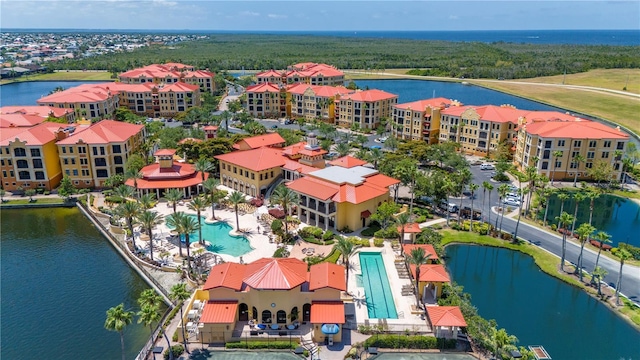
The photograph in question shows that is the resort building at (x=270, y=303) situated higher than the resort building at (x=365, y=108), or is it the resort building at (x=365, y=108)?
the resort building at (x=365, y=108)

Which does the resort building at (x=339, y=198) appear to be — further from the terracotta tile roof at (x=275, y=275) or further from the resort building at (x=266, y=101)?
the resort building at (x=266, y=101)

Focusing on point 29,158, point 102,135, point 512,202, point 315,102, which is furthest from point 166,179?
point 315,102

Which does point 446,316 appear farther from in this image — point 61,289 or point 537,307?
point 61,289

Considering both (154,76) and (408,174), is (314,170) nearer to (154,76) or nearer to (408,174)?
(408,174)

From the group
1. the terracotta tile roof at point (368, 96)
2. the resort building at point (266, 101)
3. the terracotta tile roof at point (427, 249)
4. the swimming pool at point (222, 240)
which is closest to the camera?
the terracotta tile roof at point (427, 249)

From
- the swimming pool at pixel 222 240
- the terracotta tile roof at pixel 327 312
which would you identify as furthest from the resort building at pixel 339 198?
the terracotta tile roof at pixel 327 312

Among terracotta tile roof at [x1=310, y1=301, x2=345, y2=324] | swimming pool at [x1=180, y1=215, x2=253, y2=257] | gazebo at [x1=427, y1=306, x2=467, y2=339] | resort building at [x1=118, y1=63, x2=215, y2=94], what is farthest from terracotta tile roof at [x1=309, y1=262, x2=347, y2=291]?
resort building at [x1=118, y1=63, x2=215, y2=94]

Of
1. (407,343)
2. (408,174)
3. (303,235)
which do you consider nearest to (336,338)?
(407,343)
